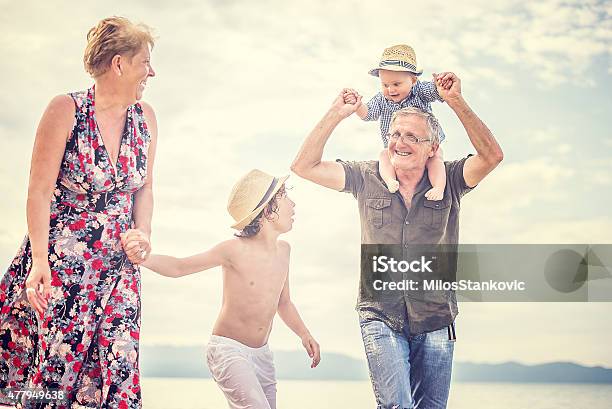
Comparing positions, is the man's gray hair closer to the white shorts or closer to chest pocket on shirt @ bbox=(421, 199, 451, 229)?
chest pocket on shirt @ bbox=(421, 199, 451, 229)

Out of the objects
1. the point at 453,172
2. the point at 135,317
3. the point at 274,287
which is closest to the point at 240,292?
the point at 274,287

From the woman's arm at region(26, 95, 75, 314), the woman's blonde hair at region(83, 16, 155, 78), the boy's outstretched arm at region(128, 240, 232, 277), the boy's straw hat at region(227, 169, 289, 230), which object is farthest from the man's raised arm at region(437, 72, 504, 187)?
the woman's arm at region(26, 95, 75, 314)

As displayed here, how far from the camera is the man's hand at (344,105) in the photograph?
10.2 feet

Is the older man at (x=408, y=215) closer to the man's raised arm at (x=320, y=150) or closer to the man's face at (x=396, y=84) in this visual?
the man's raised arm at (x=320, y=150)

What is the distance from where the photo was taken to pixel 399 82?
345cm

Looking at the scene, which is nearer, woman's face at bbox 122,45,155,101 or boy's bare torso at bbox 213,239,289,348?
woman's face at bbox 122,45,155,101

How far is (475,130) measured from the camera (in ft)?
10.0

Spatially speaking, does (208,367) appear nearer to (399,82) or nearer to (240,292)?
(240,292)

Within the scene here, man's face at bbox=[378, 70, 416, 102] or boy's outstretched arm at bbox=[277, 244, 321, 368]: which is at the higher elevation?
man's face at bbox=[378, 70, 416, 102]

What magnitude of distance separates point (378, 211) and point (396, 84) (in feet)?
2.25

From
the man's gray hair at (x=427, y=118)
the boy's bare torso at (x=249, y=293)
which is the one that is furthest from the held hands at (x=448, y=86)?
the boy's bare torso at (x=249, y=293)

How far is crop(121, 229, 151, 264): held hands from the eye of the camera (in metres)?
2.58

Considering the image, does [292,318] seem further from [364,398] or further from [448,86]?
[364,398]

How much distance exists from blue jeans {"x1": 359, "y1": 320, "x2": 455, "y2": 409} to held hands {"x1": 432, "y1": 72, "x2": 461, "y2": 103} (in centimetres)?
92
